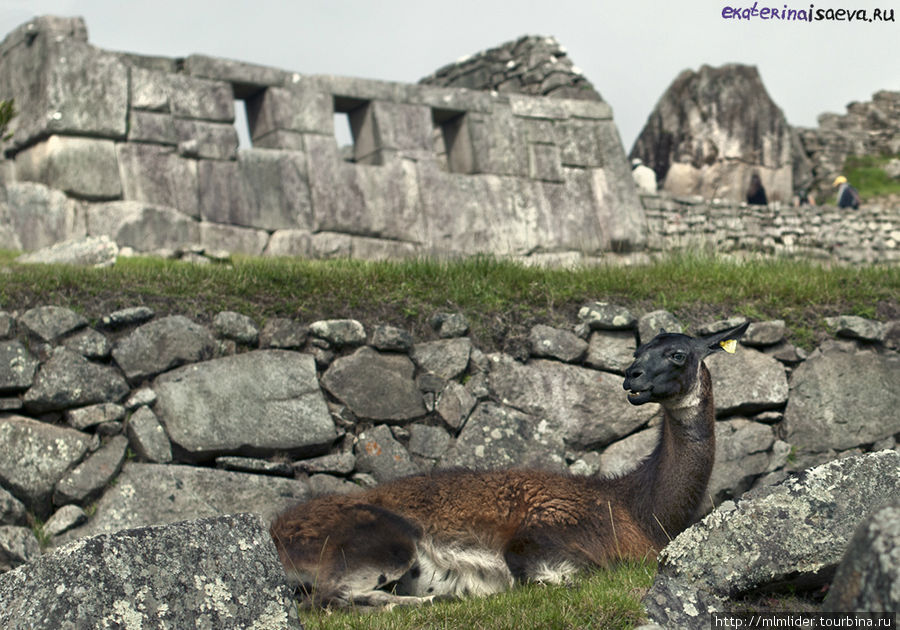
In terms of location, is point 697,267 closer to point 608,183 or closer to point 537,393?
point 537,393

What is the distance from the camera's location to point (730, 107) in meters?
24.4

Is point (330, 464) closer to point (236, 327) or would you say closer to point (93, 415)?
point (236, 327)

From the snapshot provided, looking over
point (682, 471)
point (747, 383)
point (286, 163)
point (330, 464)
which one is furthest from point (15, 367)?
point (286, 163)

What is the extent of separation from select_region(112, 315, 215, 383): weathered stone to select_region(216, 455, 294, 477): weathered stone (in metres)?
0.80

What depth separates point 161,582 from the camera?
357 cm

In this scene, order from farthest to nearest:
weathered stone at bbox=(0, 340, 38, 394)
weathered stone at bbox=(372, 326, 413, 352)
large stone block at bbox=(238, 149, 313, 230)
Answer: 1. large stone block at bbox=(238, 149, 313, 230)
2. weathered stone at bbox=(372, 326, 413, 352)
3. weathered stone at bbox=(0, 340, 38, 394)

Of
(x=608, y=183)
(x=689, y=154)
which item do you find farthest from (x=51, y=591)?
(x=689, y=154)

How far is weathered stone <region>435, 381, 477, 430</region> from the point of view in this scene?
7402 millimetres

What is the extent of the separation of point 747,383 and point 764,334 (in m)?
0.46

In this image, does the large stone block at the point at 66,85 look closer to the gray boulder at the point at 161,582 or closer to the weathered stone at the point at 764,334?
the weathered stone at the point at 764,334

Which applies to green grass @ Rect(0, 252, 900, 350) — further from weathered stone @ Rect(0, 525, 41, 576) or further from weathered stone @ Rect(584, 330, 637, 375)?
weathered stone @ Rect(0, 525, 41, 576)

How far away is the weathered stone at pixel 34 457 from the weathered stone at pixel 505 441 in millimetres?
2574

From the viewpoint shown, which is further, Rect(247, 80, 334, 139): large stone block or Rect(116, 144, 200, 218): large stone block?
Rect(247, 80, 334, 139): large stone block

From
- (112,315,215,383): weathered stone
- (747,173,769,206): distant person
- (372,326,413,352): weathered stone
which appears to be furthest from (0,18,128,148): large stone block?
(747,173,769,206): distant person
